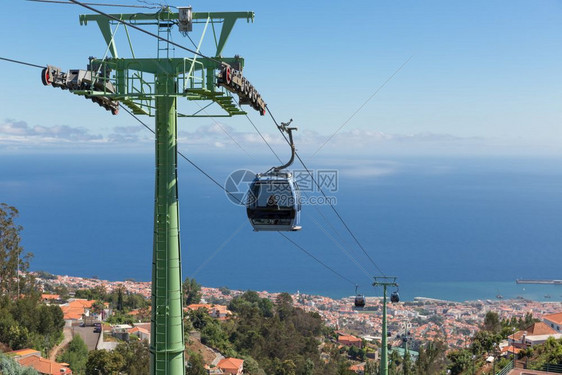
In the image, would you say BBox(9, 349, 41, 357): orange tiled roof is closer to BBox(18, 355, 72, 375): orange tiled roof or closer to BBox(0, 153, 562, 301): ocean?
BBox(18, 355, 72, 375): orange tiled roof

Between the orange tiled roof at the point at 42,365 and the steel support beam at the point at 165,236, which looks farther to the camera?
the orange tiled roof at the point at 42,365

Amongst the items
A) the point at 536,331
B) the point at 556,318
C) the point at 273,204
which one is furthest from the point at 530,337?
the point at 273,204

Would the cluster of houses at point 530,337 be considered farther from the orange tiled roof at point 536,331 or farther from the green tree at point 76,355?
the green tree at point 76,355

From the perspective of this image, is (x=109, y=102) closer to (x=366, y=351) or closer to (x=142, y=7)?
(x=142, y=7)

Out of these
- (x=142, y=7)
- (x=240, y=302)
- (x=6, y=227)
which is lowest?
(x=240, y=302)

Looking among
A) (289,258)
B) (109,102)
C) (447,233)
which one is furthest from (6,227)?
(447,233)

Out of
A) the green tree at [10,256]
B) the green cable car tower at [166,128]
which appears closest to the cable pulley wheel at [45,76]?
the green cable car tower at [166,128]
